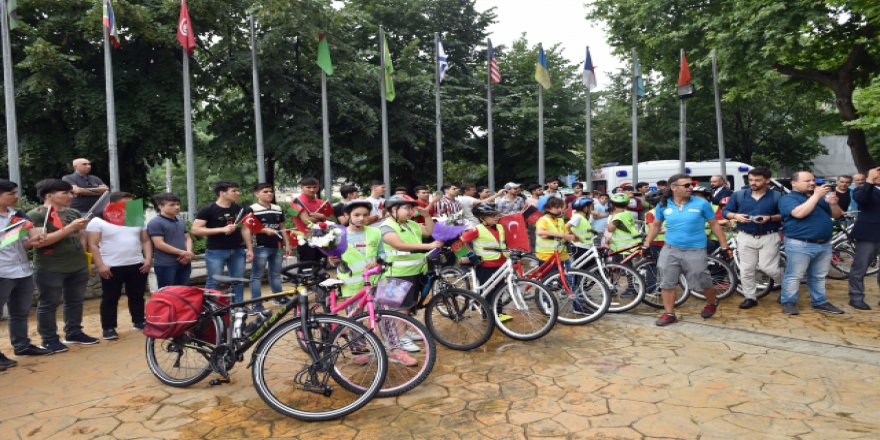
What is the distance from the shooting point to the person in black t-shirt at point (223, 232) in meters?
6.16

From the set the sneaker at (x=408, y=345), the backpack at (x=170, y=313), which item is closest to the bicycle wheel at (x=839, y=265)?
the sneaker at (x=408, y=345)

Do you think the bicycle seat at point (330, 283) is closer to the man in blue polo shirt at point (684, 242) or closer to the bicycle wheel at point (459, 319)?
the bicycle wheel at point (459, 319)

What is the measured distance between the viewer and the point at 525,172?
21.9 metres

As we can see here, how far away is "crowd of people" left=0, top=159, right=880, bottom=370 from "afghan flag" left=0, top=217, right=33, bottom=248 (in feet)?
0.06

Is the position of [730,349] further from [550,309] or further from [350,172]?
[350,172]

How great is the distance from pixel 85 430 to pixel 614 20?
72.9 feet

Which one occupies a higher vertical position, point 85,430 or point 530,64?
point 530,64

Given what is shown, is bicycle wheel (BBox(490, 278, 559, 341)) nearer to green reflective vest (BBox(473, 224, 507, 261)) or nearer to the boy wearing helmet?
green reflective vest (BBox(473, 224, 507, 261))

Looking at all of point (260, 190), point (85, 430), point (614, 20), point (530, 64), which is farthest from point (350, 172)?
point (85, 430)

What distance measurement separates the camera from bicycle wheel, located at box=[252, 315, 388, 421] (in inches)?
146

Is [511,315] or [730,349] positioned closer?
[730,349]

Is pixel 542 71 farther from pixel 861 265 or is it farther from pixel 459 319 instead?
pixel 459 319

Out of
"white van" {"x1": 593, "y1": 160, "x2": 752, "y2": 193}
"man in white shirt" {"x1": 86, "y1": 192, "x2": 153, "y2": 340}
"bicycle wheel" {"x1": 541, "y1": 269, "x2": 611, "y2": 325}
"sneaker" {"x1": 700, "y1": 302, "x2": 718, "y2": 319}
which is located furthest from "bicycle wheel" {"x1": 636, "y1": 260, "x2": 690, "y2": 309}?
"white van" {"x1": 593, "y1": 160, "x2": 752, "y2": 193}

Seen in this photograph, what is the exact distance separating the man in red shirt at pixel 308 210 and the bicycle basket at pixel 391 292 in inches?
88.9
